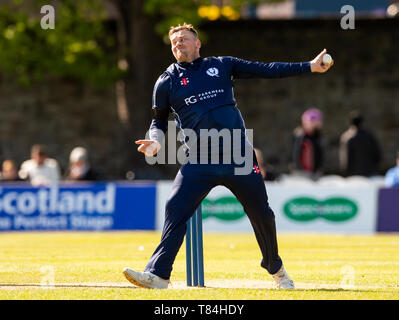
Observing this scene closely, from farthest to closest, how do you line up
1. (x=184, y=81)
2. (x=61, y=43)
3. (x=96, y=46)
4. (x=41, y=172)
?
(x=96, y=46), (x=61, y=43), (x=41, y=172), (x=184, y=81)

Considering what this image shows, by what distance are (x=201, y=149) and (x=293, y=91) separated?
19024mm

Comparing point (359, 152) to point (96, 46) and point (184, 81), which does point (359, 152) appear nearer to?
point (96, 46)

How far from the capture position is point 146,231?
63.8ft

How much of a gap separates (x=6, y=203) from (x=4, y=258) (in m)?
7.32

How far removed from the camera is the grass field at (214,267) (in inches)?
327

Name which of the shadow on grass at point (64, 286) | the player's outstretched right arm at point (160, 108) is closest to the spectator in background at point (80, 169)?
the shadow on grass at point (64, 286)

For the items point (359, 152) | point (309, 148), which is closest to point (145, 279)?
point (309, 148)

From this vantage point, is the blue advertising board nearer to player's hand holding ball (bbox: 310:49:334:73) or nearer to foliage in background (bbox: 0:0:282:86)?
foliage in background (bbox: 0:0:282:86)

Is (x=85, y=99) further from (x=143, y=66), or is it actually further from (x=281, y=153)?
(x=281, y=153)

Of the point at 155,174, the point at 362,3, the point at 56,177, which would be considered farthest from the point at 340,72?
the point at 56,177

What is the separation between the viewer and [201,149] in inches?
339

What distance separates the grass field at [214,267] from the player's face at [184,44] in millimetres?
2003

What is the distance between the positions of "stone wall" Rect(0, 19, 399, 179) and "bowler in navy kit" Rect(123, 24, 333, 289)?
17730 mm

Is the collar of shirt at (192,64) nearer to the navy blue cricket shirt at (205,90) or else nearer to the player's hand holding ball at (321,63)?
the navy blue cricket shirt at (205,90)
